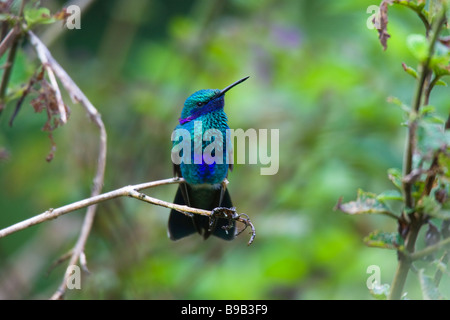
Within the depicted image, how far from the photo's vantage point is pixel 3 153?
214cm

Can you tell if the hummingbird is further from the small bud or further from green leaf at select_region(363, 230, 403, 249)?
the small bud

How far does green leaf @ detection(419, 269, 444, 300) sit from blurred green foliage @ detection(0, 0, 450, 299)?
70.9 inches

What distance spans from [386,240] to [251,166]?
2605mm

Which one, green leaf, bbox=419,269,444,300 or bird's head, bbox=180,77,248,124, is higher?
bird's head, bbox=180,77,248,124

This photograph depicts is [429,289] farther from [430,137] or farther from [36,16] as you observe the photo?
[36,16]

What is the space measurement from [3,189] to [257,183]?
228cm

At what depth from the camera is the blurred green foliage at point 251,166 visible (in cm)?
363

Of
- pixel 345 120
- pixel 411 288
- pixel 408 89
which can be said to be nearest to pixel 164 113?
pixel 345 120

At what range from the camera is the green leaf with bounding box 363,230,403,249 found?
4.93 ft

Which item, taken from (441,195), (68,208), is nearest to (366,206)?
(441,195)

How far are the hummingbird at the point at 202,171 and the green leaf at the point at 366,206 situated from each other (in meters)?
0.72

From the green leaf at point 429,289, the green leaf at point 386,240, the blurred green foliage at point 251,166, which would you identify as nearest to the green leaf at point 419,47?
the green leaf at point 386,240

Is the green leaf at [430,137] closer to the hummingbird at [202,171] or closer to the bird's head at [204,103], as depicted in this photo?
the hummingbird at [202,171]

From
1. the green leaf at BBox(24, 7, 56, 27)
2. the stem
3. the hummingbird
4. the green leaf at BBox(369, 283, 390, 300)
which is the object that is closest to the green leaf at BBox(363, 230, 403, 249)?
the stem
